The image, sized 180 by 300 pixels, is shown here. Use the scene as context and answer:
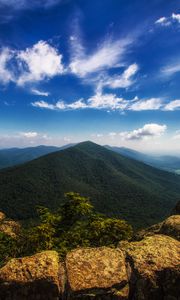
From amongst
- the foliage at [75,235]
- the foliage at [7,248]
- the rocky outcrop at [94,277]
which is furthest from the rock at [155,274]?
the foliage at [7,248]

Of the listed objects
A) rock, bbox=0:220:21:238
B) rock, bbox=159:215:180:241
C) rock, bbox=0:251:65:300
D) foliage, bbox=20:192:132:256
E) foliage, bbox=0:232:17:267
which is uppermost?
rock, bbox=159:215:180:241

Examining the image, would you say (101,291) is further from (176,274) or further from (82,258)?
(176,274)

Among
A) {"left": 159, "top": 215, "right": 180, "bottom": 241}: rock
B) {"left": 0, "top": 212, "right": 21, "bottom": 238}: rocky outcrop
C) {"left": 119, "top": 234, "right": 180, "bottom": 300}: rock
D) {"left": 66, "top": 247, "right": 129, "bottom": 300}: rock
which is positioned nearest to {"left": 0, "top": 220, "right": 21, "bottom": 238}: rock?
{"left": 0, "top": 212, "right": 21, "bottom": 238}: rocky outcrop

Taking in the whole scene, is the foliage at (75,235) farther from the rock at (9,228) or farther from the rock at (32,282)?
the rock at (32,282)

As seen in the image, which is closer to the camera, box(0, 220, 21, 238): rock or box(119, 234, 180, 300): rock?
box(119, 234, 180, 300): rock

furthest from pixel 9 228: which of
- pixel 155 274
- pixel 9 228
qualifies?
pixel 155 274

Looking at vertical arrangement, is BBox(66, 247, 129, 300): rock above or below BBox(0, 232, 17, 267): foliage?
above

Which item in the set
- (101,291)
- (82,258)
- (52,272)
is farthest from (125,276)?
(52,272)

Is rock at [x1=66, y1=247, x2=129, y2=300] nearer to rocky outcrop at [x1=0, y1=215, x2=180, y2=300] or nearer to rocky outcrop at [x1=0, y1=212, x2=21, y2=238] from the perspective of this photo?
rocky outcrop at [x1=0, y1=215, x2=180, y2=300]
